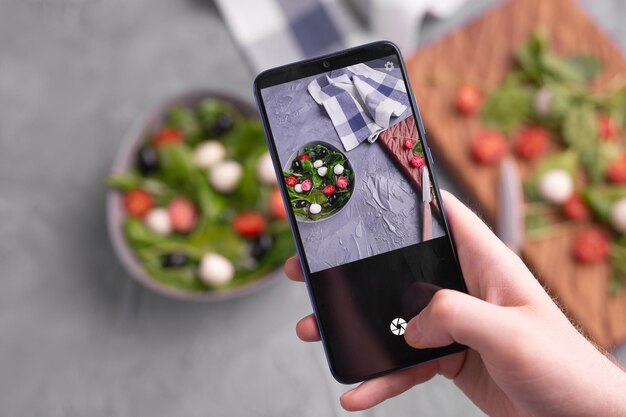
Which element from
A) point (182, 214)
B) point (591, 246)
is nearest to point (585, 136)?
point (591, 246)

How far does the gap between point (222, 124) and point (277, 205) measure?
0.12 meters

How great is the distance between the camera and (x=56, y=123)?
0.77 metres

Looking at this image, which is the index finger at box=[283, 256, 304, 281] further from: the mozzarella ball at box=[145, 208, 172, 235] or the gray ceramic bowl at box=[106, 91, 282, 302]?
the mozzarella ball at box=[145, 208, 172, 235]

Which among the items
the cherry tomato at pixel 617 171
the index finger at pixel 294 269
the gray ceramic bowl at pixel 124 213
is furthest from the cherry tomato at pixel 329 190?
the cherry tomato at pixel 617 171

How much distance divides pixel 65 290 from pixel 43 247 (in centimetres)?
6

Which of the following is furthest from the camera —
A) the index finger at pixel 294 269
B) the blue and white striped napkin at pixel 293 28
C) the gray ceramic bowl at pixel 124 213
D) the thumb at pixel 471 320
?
the blue and white striped napkin at pixel 293 28

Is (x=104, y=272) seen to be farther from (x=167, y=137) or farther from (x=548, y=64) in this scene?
(x=548, y=64)

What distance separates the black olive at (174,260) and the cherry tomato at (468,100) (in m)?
0.37

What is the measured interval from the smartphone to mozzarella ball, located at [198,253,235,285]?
0.25 meters

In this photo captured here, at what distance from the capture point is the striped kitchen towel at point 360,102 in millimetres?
429

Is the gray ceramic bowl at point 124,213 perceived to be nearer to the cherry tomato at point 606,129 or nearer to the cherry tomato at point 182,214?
the cherry tomato at point 182,214

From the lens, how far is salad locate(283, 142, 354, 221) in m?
0.43

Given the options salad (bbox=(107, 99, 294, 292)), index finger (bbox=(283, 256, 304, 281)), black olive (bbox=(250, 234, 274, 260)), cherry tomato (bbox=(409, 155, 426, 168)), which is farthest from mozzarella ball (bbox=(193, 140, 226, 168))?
cherry tomato (bbox=(409, 155, 426, 168))

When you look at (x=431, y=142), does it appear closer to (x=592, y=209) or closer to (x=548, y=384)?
(x=592, y=209)
